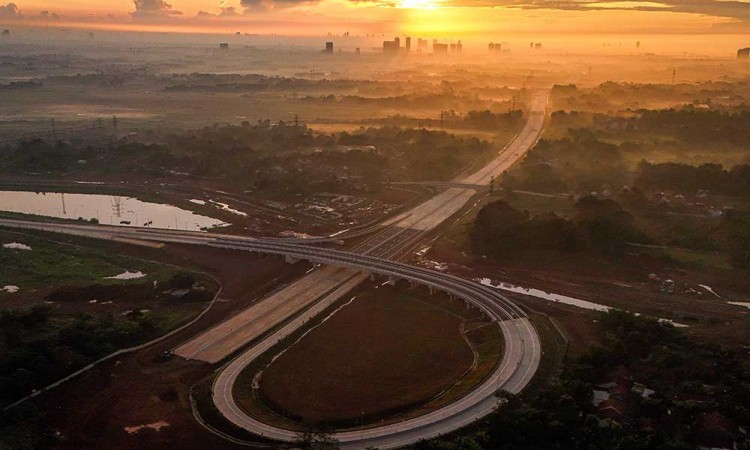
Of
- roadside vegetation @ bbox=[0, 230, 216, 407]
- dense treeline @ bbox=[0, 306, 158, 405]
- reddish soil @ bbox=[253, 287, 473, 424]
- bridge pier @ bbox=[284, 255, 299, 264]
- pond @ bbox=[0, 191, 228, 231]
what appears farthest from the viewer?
pond @ bbox=[0, 191, 228, 231]

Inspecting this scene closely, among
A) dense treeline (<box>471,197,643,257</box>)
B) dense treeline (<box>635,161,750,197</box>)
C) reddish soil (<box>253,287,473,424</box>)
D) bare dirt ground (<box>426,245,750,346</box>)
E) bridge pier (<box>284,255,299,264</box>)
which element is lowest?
reddish soil (<box>253,287,473,424</box>)

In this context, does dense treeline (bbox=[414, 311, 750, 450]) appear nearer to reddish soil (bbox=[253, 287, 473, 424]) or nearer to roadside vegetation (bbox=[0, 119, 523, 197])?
reddish soil (bbox=[253, 287, 473, 424])

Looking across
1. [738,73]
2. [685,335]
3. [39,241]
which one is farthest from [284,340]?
[738,73]

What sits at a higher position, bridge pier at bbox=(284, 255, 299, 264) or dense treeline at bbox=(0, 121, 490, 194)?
dense treeline at bbox=(0, 121, 490, 194)

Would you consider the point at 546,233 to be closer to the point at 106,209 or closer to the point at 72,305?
the point at 72,305

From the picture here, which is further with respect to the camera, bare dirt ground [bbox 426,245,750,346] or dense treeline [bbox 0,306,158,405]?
bare dirt ground [bbox 426,245,750,346]

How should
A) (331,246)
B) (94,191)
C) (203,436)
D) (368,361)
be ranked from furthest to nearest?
(94,191)
(331,246)
(368,361)
(203,436)

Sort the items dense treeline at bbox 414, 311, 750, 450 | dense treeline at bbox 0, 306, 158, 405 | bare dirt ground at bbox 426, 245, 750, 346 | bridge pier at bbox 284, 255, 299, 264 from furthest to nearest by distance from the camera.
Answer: bridge pier at bbox 284, 255, 299, 264
bare dirt ground at bbox 426, 245, 750, 346
dense treeline at bbox 0, 306, 158, 405
dense treeline at bbox 414, 311, 750, 450


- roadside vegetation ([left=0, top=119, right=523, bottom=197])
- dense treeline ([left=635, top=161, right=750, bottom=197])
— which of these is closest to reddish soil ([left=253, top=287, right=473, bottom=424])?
roadside vegetation ([left=0, top=119, right=523, bottom=197])

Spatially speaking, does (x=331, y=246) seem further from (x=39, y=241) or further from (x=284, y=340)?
(x=39, y=241)
